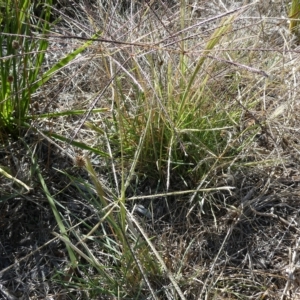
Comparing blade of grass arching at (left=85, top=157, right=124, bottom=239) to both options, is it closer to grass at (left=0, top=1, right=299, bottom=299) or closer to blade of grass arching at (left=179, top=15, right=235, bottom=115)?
grass at (left=0, top=1, right=299, bottom=299)

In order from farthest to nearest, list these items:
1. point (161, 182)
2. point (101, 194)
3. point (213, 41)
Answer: point (161, 182), point (213, 41), point (101, 194)

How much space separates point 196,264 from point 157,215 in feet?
0.57

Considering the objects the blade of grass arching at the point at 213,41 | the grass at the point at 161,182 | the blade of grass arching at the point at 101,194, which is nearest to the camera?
the blade of grass arching at the point at 101,194

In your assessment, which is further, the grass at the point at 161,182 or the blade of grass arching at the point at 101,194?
the grass at the point at 161,182

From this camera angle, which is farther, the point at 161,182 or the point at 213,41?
the point at 161,182

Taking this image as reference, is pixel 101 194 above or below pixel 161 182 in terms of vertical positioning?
above

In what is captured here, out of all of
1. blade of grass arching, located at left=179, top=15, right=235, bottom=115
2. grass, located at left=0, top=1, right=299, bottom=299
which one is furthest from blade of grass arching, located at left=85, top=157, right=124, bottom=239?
blade of grass arching, located at left=179, top=15, right=235, bottom=115

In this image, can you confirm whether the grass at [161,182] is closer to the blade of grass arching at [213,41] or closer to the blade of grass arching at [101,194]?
the blade of grass arching at [213,41]

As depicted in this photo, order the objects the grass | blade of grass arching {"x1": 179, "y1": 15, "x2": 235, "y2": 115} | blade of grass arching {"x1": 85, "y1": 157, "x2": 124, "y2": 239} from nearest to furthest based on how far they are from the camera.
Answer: blade of grass arching {"x1": 85, "y1": 157, "x2": 124, "y2": 239}, blade of grass arching {"x1": 179, "y1": 15, "x2": 235, "y2": 115}, the grass

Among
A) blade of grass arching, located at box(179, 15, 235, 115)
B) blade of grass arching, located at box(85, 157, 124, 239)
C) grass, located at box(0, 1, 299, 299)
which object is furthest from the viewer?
grass, located at box(0, 1, 299, 299)

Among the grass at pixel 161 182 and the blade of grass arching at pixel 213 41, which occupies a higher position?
the blade of grass arching at pixel 213 41

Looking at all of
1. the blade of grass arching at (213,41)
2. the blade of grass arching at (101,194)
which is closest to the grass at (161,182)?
the blade of grass arching at (213,41)

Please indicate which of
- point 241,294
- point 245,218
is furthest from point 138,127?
point 241,294

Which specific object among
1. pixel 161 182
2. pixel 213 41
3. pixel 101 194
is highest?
pixel 213 41
